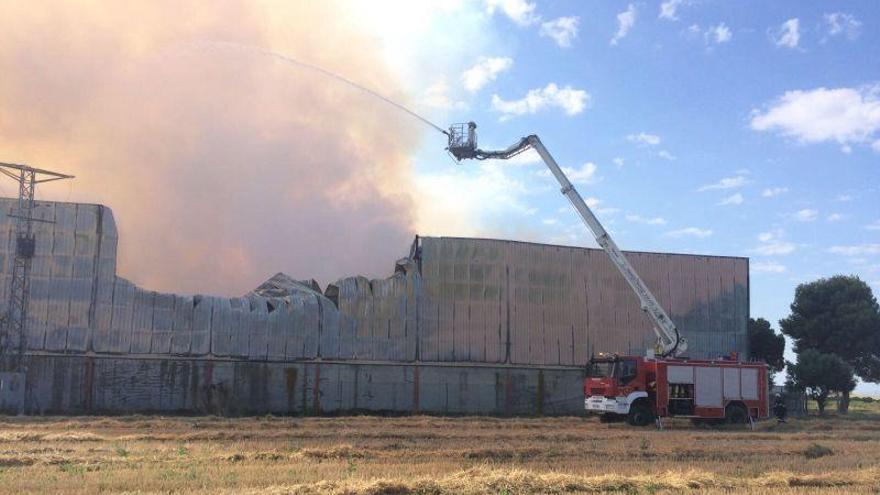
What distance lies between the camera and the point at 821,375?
54.0 m

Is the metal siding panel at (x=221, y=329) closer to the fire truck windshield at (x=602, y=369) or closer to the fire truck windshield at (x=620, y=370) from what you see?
the fire truck windshield at (x=602, y=369)

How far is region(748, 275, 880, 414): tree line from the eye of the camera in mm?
56750

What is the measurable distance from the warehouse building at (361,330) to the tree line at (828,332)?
981 centimetres

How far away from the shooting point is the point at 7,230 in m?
38.3

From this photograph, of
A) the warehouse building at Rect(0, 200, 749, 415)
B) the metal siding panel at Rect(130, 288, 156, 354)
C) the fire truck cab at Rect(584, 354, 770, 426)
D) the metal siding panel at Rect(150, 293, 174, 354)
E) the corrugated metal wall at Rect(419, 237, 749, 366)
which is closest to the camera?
the fire truck cab at Rect(584, 354, 770, 426)

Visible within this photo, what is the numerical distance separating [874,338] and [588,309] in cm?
2633

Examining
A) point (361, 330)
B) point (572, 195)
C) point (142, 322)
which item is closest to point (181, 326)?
point (142, 322)

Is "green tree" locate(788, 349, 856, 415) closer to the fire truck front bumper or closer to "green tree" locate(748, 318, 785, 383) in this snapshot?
"green tree" locate(748, 318, 785, 383)

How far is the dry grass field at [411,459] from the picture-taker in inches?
→ 575

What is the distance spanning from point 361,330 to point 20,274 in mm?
16454

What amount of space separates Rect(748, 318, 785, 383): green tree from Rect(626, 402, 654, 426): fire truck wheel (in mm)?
27337

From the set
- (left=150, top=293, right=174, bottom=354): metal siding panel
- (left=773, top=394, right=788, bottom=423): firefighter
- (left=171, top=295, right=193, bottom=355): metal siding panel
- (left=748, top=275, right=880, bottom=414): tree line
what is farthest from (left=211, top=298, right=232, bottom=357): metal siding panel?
(left=748, top=275, right=880, bottom=414): tree line

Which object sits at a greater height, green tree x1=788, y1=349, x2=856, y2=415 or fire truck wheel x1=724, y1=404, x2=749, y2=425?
green tree x1=788, y1=349, x2=856, y2=415

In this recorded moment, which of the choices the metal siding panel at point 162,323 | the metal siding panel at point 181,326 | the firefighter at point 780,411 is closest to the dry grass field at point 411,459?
the firefighter at point 780,411
